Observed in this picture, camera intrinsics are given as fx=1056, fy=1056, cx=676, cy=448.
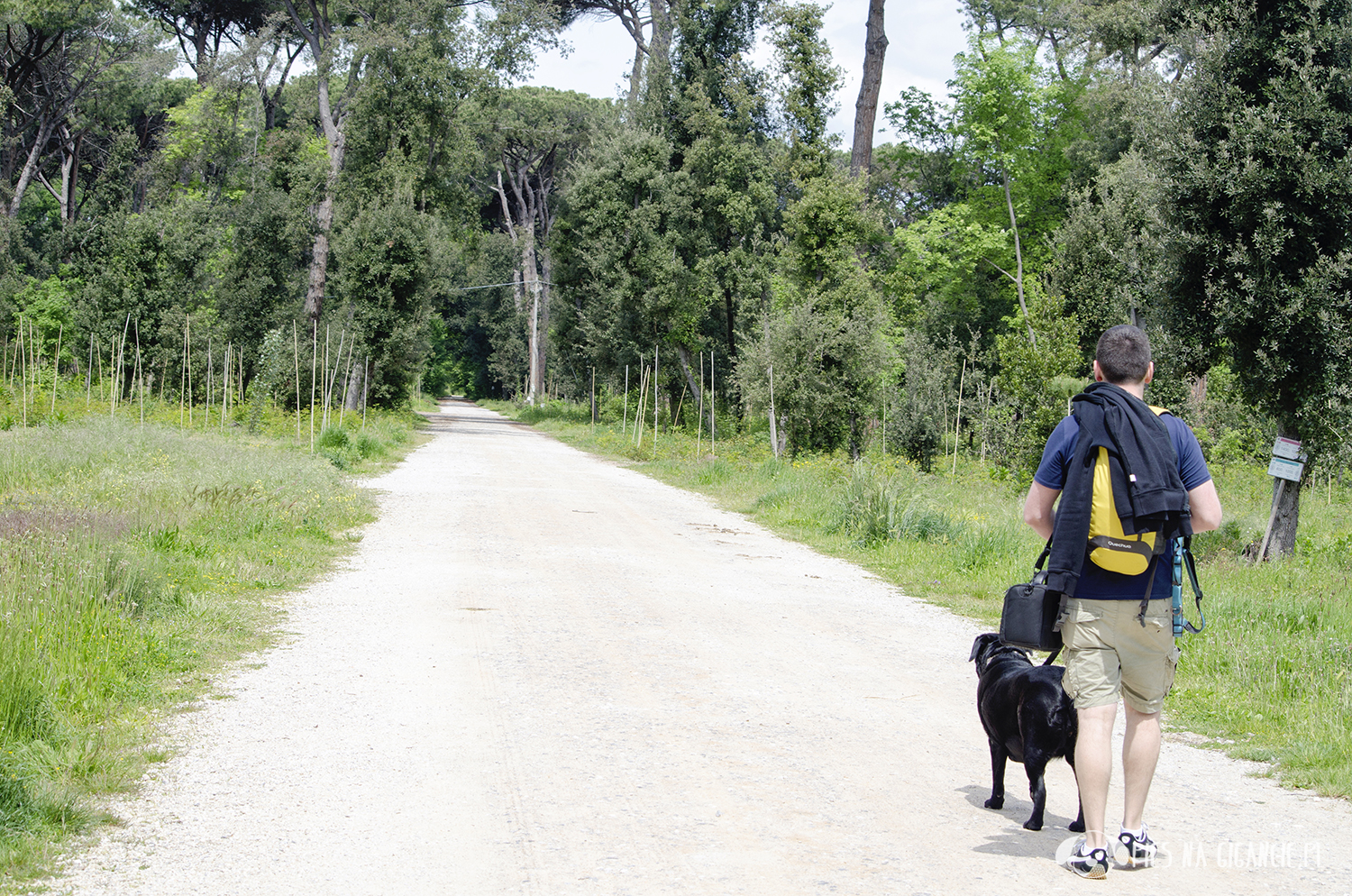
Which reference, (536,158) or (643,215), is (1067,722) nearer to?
(643,215)

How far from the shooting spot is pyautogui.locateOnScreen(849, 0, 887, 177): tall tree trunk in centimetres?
2450

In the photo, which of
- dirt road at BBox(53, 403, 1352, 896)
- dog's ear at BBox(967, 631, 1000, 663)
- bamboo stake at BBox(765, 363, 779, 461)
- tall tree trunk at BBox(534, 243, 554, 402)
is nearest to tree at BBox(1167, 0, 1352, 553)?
dirt road at BBox(53, 403, 1352, 896)

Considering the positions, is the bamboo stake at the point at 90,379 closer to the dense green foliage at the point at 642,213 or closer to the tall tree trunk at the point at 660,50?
the dense green foliage at the point at 642,213

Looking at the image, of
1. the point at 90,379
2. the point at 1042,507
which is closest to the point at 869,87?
the point at 1042,507

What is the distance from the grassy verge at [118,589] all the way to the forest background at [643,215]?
11.6 meters

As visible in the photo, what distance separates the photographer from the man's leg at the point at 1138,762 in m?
3.88

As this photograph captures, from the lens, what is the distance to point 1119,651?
12.7ft

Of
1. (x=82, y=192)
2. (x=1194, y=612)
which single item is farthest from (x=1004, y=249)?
(x=82, y=192)

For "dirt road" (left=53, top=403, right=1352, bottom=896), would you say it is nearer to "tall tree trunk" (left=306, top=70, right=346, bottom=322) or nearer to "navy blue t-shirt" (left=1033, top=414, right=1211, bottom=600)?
"navy blue t-shirt" (left=1033, top=414, right=1211, bottom=600)

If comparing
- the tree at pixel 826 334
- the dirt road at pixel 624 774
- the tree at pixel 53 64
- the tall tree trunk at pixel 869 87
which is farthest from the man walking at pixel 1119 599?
the tree at pixel 53 64

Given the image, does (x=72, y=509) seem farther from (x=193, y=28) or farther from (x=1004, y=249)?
(x=193, y=28)

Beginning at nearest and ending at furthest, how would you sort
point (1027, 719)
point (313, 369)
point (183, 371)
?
point (1027, 719)
point (313, 369)
point (183, 371)

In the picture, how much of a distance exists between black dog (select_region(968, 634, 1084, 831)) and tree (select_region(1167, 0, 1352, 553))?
8.49 metres

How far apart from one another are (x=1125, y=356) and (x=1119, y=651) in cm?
110
